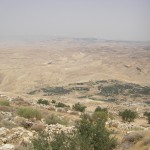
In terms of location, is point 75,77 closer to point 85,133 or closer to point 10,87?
point 10,87

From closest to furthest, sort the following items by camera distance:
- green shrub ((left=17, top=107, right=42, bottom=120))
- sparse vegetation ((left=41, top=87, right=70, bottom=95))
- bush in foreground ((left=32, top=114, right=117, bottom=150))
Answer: bush in foreground ((left=32, top=114, right=117, bottom=150))
green shrub ((left=17, top=107, right=42, bottom=120))
sparse vegetation ((left=41, top=87, right=70, bottom=95))

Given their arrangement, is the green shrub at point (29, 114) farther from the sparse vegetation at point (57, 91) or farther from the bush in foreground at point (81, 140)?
the sparse vegetation at point (57, 91)

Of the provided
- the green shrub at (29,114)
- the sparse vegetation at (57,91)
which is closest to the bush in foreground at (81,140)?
the green shrub at (29,114)

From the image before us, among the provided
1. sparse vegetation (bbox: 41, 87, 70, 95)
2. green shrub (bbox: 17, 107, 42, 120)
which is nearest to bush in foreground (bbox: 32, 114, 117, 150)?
green shrub (bbox: 17, 107, 42, 120)

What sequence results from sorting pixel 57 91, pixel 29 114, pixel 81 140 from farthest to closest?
pixel 57 91, pixel 29 114, pixel 81 140

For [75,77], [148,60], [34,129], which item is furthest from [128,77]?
[34,129]

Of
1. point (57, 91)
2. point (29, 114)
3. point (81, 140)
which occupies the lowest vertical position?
point (57, 91)

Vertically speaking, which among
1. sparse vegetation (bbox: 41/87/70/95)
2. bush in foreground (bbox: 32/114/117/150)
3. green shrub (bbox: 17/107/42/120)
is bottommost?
sparse vegetation (bbox: 41/87/70/95)

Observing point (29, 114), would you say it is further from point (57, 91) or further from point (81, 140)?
point (57, 91)

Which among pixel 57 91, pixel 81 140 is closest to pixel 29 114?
Result: pixel 81 140

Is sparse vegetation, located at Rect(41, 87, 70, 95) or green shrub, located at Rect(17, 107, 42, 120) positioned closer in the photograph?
green shrub, located at Rect(17, 107, 42, 120)

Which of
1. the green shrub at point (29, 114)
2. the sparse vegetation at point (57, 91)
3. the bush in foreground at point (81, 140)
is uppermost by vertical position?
the bush in foreground at point (81, 140)

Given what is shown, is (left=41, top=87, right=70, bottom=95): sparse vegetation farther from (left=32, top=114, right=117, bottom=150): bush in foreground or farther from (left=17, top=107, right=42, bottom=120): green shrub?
(left=32, top=114, right=117, bottom=150): bush in foreground

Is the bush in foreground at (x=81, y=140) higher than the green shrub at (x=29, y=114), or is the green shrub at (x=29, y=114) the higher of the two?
the bush in foreground at (x=81, y=140)
